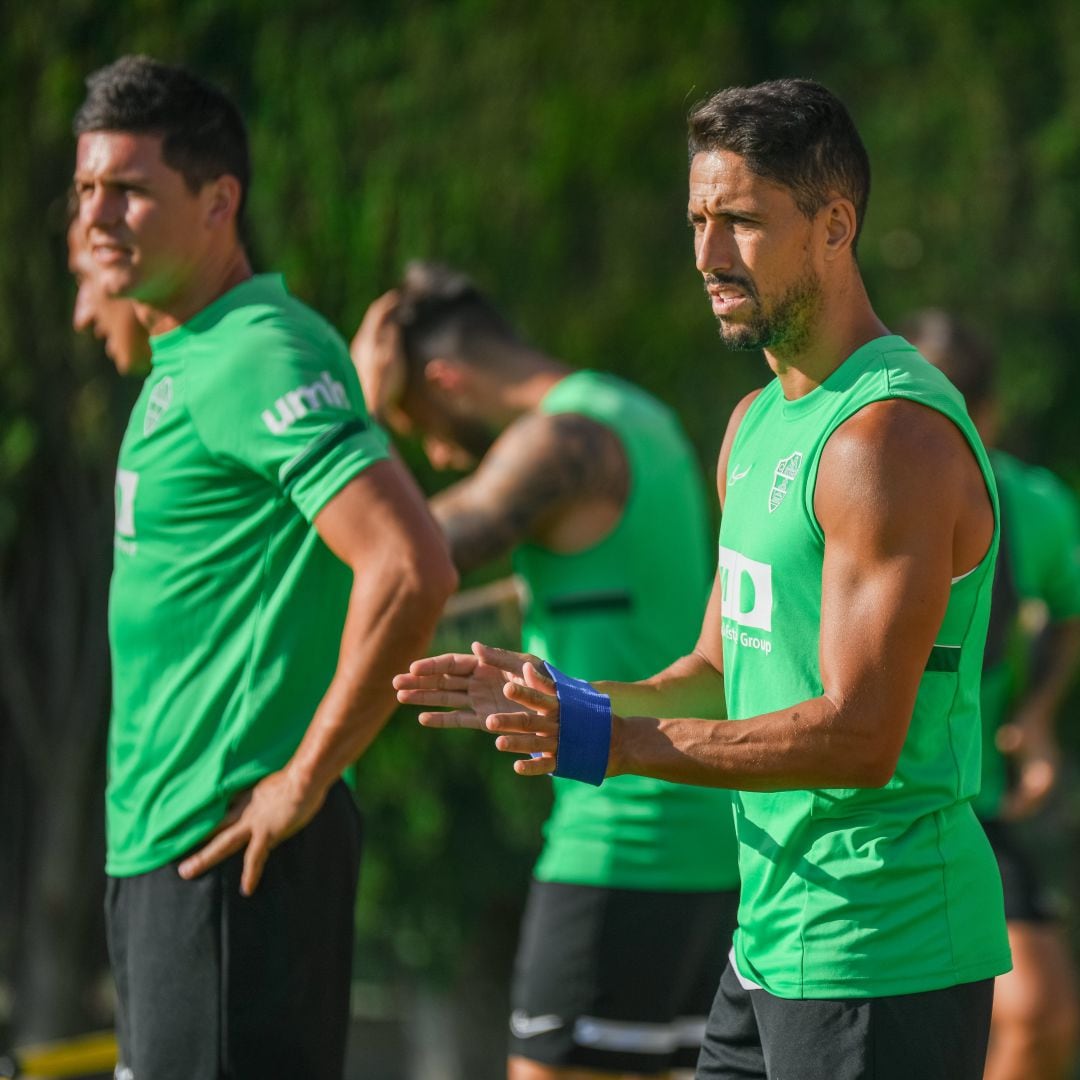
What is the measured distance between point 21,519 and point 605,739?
18.7 ft

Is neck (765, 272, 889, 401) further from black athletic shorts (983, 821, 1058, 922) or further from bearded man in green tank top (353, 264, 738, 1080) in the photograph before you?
black athletic shorts (983, 821, 1058, 922)

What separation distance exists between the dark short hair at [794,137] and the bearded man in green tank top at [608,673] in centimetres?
155

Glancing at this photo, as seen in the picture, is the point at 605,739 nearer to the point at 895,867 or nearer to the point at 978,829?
the point at 895,867

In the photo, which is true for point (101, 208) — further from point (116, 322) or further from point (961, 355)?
point (961, 355)

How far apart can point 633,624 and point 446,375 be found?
890 millimetres

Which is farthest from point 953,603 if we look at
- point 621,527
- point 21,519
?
point 21,519

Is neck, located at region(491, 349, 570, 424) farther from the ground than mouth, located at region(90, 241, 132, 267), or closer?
closer

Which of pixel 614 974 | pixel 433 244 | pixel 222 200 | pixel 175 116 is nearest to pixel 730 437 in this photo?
pixel 222 200

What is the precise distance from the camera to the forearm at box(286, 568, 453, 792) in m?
2.78

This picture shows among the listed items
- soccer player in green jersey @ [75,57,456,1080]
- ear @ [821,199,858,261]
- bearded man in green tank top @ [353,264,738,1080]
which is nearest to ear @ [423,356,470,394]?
bearded man in green tank top @ [353,264,738,1080]

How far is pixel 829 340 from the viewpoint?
2.38m

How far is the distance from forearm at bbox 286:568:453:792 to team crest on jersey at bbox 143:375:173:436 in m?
0.50

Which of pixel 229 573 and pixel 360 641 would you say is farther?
pixel 229 573

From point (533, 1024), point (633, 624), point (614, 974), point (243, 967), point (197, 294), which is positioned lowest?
point (533, 1024)
